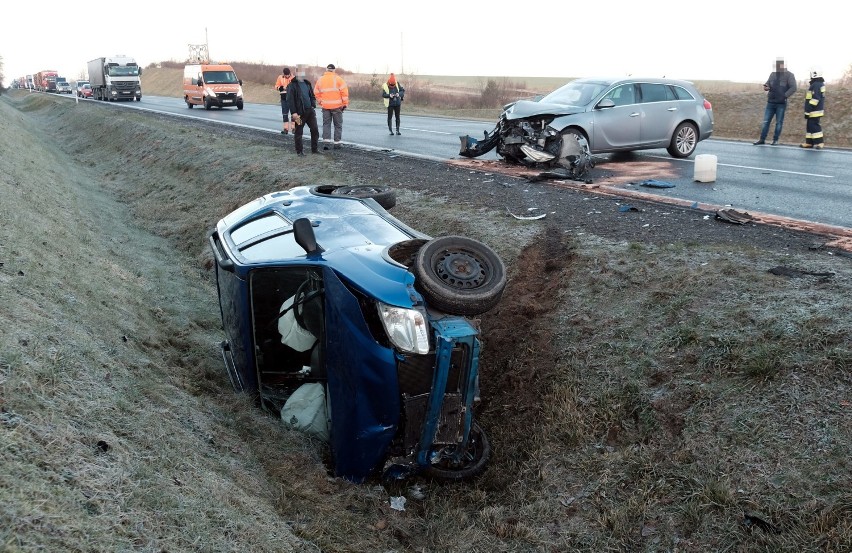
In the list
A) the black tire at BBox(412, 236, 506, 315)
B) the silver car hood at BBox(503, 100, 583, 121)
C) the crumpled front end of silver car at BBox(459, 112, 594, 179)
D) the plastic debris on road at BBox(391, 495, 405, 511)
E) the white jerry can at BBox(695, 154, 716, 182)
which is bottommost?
the plastic debris on road at BBox(391, 495, 405, 511)

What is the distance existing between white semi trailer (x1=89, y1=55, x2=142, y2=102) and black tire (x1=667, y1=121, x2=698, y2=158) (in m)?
40.0

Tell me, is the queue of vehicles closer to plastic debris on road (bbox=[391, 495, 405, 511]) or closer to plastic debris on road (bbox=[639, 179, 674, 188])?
plastic debris on road (bbox=[639, 179, 674, 188])

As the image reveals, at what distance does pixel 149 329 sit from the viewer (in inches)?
251

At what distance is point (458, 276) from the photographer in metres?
4.50

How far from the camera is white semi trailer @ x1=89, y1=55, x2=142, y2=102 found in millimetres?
44156

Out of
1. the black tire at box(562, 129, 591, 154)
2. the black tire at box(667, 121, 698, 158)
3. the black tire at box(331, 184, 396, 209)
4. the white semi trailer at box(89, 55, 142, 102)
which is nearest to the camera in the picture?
the black tire at box(331, 184, 396, 209)

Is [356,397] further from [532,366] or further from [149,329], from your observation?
[149,329]

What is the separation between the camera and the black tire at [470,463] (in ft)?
15.5

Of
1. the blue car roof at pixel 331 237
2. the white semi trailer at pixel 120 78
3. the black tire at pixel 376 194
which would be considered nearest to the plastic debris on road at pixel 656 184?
the black tire at pixel 376 194

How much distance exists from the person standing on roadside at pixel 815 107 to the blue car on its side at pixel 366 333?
13.8 metres

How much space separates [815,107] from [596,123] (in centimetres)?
667

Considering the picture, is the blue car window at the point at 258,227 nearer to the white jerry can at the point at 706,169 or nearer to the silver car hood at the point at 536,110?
the white jerry can at the point at 706,169

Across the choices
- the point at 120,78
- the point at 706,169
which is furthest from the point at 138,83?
the point at 706,169

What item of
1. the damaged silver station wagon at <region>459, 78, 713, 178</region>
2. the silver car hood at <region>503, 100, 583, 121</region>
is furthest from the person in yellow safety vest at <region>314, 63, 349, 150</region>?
the silver car hood at <region>503, 100, 583, 121</region>
